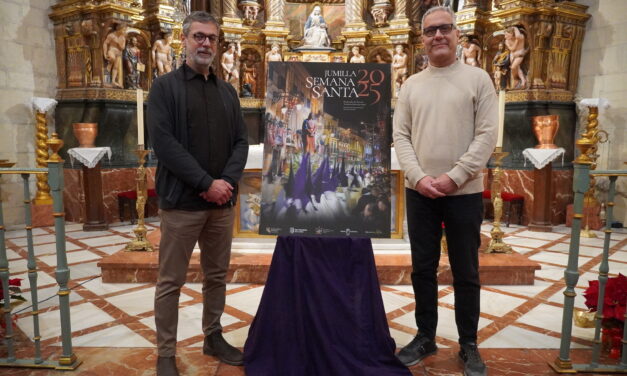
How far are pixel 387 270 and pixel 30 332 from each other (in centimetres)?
293

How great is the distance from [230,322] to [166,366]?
37.6 inches

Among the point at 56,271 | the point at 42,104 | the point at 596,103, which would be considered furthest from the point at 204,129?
the point at 596,103

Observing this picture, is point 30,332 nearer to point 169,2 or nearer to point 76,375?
point 76,375

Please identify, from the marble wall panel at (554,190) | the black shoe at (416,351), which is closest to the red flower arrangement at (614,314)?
the black shoe at (416,351)

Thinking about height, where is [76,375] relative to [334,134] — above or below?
below

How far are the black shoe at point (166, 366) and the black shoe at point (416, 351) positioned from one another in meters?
1.32

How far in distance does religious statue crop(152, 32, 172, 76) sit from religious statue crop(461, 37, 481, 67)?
5.61 metres

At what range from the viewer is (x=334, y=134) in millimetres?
2533

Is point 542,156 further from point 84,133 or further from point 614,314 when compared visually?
point 84,133

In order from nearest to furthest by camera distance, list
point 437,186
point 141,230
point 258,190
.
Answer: point 437,186 → point 258,190 → point 141,230

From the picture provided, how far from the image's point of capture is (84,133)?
7152 millimetres

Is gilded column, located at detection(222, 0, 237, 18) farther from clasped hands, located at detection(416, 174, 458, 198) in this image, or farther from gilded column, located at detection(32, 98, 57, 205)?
clasped hands, located at detection(416, 174, 458, 198)

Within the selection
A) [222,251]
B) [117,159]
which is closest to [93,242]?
[117,159]

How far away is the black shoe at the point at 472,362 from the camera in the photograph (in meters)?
2.61
